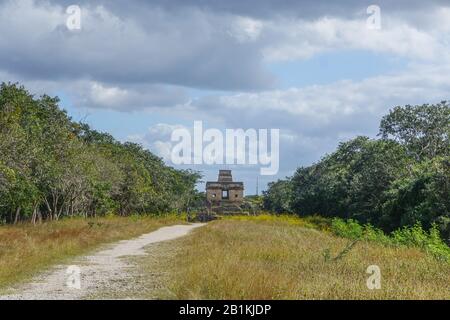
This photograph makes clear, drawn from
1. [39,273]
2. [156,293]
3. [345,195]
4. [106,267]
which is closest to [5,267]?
[39,273]

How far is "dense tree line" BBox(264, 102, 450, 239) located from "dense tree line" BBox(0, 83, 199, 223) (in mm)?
21674

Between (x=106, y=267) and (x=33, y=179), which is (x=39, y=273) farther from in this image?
(x=33, y=179)

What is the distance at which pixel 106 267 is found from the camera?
53.0ft

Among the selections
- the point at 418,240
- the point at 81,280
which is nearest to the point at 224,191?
the point at 418,240

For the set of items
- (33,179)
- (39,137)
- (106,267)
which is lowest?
A: (106,267)

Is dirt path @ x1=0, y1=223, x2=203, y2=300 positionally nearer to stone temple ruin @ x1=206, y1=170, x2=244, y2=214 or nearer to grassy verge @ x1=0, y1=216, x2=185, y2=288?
grassy verge @ x1=0, y1=216, x2=185, y2=288

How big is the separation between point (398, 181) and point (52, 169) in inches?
1055

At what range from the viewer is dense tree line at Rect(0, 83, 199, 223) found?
28.4m

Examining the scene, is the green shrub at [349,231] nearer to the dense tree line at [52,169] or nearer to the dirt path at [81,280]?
the dirt path at [81,280]

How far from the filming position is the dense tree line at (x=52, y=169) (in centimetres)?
2839

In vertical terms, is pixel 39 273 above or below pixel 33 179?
below

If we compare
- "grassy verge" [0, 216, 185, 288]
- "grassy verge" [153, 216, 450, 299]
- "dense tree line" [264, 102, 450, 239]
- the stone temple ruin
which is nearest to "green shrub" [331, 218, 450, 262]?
"grassy verge" [153, 216, 450, 299]

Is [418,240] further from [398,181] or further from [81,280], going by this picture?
[398,181]
